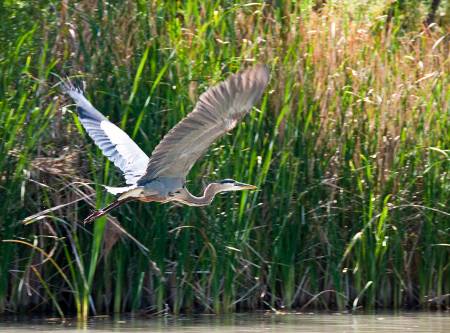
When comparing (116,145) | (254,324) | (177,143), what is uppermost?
(116,145)

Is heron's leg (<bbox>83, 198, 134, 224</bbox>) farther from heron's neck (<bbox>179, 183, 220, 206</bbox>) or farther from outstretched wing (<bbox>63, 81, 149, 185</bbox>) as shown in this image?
heron's neck (<bbox>179, 183, 220, 206</bbox>)

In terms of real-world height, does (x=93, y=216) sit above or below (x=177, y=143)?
below

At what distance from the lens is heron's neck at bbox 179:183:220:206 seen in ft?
20.5

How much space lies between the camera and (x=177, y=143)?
552 centimetres

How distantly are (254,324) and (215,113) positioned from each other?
5.86 ft

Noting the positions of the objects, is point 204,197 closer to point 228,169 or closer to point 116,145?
point 228,169

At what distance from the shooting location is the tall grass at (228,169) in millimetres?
6566

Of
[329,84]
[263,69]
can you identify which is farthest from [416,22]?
[263,69]

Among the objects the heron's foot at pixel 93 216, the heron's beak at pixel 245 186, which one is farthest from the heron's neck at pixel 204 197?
the heron's foot at pixel 93 216

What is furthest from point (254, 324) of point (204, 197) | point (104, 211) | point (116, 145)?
point (116, 145)

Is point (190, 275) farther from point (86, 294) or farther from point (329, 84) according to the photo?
point (329, 84)

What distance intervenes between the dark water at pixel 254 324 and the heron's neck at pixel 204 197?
2.62 feet

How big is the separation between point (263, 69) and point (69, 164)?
2080 millimetres

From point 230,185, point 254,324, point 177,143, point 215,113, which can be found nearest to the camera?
point 215,113
